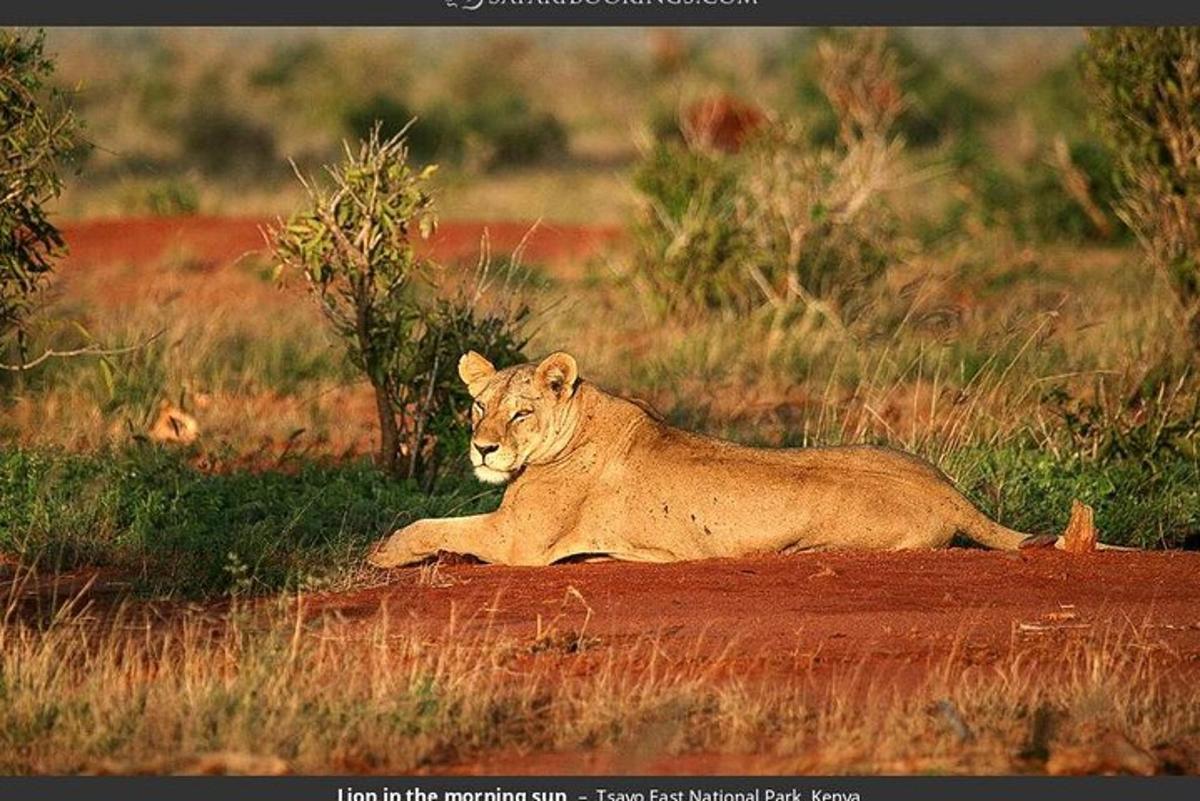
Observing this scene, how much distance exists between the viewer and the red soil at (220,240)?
75.7 ft

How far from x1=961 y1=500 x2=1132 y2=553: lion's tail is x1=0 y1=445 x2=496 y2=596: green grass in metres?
2.94

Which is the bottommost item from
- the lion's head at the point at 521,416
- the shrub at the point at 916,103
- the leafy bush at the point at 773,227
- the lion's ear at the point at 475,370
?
the lion's head at the point at 521,416

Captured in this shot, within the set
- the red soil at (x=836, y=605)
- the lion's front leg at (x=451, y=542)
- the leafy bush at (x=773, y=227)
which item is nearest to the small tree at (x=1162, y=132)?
the leafy bush at (x=773, y=227)

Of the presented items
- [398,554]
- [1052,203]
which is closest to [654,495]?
[398,554]

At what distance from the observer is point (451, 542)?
34.0ft

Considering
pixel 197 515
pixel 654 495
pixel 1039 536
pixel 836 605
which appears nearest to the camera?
pixel 836 605

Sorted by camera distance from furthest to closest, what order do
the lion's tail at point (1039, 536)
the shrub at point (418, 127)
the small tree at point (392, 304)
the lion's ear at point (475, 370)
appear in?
the shrub at point (418, 127) < the small tree at point (392, 304) < the lion's ear at point (475, 370) < the lion's tail at point (1039, 536)

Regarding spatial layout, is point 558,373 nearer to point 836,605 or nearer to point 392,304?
point 836,605

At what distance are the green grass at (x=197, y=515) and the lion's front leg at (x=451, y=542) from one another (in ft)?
0.73

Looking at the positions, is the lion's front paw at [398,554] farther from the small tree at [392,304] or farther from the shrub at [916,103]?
the shrub at [916,103]

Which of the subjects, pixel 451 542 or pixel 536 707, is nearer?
pixel 536 707

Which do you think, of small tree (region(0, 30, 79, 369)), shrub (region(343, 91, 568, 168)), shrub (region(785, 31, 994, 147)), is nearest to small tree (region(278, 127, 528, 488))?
small tree (region(0, 30, 79, 369))

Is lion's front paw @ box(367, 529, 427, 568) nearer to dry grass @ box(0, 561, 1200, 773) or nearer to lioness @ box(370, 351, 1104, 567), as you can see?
lioness @ box(370, 351, 1104, 567)

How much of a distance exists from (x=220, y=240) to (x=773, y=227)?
7.59 meters
